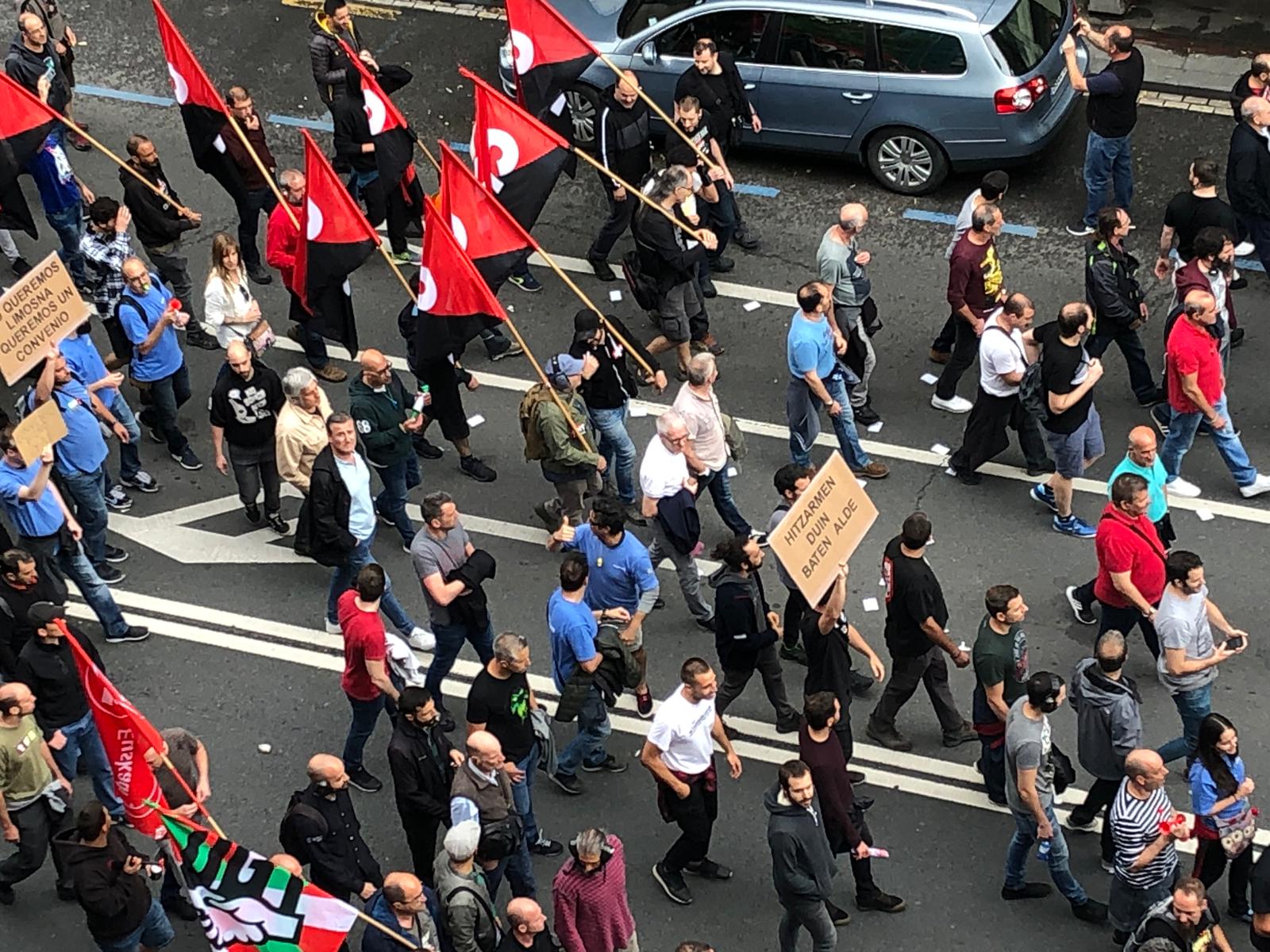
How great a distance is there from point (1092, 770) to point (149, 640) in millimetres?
6121

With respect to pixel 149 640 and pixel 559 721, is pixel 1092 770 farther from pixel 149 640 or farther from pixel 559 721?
pixel 149 640

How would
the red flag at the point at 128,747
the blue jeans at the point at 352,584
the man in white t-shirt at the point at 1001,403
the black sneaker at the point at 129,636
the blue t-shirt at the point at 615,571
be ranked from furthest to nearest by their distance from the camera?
the man in white t-shirt at the point at 1001,403 → the black sneaker at the point at 129,636 → the blue jeans at the point at 352,584 → the blue t-shirt at the point at 615,571 → the red flag at the point at 128,747

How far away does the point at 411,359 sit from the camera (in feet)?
42.1

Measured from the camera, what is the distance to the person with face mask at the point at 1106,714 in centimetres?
955

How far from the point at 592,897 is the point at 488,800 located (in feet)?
2.73

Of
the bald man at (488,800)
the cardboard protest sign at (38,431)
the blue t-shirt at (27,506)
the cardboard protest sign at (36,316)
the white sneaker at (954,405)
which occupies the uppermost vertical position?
the cardboard protest sign at (36,316)

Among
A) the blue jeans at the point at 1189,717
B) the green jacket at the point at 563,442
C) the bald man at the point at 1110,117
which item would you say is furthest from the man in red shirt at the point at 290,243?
the blue jeans at the point at 1189,717

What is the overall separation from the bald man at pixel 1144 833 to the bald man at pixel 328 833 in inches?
153

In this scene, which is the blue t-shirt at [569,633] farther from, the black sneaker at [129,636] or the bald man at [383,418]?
the black sneaker at [129,636]

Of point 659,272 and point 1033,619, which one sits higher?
point 659,272

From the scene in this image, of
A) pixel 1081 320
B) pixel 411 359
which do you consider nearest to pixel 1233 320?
pixel 1081 320

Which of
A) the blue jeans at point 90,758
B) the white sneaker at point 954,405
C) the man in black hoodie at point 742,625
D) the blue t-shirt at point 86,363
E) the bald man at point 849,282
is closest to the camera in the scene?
the man in black hoodie at point 742,625

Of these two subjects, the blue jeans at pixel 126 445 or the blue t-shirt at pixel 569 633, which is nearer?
the blue t-shirt at pixel 569 633

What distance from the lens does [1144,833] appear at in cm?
902
